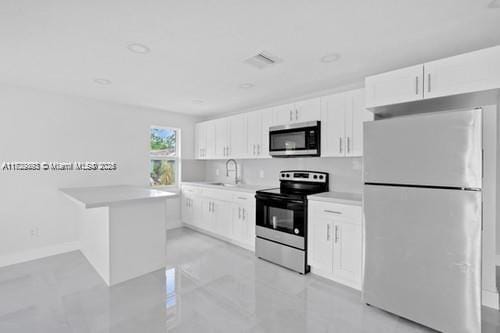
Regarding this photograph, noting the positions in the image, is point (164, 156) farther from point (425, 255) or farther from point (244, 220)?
point (425, 255)

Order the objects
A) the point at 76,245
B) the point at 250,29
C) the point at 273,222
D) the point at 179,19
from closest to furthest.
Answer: the point at 179,19 → the point at 250,29 → the point at 273,222 → the point at 76,245

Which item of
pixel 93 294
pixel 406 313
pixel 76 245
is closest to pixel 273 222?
pixel 406 313

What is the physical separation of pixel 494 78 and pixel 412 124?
59cm

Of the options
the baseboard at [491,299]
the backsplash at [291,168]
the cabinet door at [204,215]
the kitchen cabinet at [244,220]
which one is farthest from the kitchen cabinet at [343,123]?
the cabinet door at [204,215]

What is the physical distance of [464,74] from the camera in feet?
6.11

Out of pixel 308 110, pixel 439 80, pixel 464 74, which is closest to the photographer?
pixel 464 74

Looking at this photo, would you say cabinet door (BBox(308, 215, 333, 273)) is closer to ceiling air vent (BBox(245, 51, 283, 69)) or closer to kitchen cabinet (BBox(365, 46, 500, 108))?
kitchen cabinet (BBox(365, 46, 500, 108))

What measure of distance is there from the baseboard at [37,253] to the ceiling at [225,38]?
2.28 meters

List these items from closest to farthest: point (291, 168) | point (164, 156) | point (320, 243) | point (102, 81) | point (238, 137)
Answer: point (320, 243) < point (102, 81) < point (291, 168) < point (238, 137) < point (164, 156)

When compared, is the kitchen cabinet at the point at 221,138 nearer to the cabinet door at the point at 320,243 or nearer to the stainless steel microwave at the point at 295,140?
the stainless steel microwave at the point at 295,140

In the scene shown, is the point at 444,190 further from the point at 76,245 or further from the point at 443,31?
the point at 76,245

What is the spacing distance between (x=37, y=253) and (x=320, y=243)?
12.6 feet

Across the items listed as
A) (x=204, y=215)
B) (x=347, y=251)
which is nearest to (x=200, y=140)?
(x=204, y=215)

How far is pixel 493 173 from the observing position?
2211 mm
